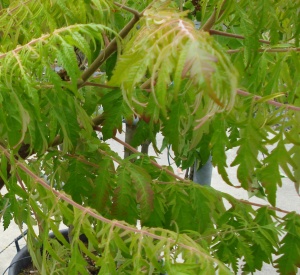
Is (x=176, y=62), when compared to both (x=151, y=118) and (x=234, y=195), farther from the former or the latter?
(x=234, y=195)

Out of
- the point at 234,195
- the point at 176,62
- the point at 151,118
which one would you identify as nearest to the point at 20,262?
the point at 151,118

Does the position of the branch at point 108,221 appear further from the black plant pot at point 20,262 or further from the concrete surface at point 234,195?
the concrete surface at point 234,195

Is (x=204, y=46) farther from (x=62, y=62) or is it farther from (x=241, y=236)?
(x=241, y=236)

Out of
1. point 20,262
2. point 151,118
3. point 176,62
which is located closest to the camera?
point 176,62

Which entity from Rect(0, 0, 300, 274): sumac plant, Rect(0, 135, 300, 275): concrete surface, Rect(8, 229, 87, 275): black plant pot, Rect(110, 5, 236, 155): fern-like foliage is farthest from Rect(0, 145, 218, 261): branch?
Rect(0, 135, 300, 275): concrete surface

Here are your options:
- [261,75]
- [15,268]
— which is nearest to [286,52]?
[261,75]

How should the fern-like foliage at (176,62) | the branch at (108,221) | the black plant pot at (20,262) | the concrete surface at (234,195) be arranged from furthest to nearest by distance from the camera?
the concrete surface at (234,195), the black plant pot at (20,262), the branch at (108,221), the fern-like foliage at (176,62)

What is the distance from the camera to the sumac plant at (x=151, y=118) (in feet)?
1.19

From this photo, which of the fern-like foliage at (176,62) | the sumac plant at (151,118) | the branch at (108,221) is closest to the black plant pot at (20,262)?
the sumac plant at (151,118)

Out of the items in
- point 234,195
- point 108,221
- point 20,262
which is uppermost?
point 108,221

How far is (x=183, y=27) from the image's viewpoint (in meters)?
0.34

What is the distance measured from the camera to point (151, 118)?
65 centimetres

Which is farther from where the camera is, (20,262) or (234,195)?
(234,195)

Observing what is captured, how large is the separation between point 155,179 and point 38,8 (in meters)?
0.31
